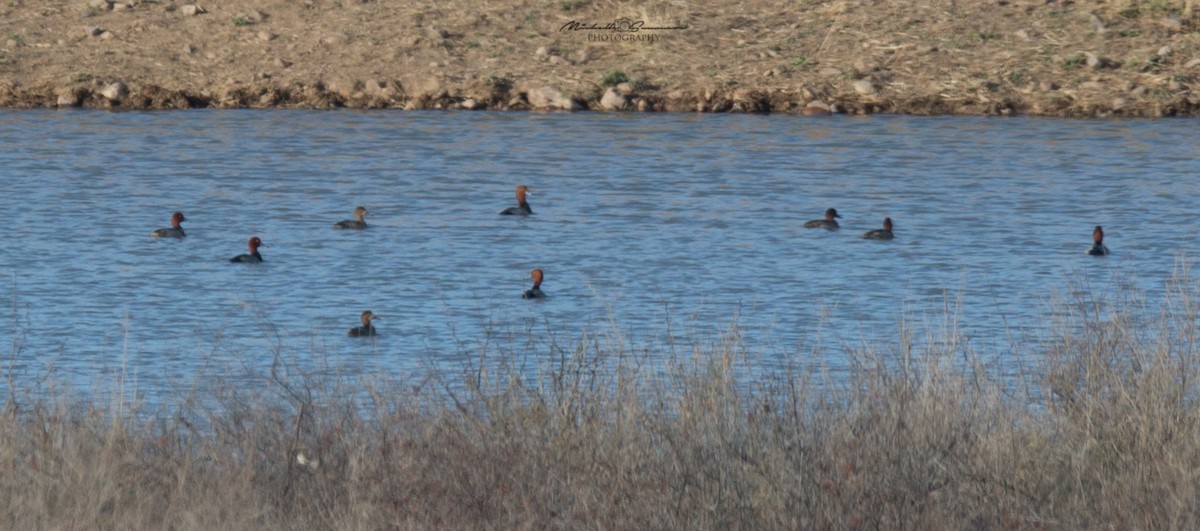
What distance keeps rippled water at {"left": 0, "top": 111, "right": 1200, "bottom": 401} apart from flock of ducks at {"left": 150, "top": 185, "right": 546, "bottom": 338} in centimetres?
17

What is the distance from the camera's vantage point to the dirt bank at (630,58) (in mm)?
28172

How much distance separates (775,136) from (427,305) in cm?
1203

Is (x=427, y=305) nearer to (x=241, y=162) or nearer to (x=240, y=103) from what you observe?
(x=241, y=162)

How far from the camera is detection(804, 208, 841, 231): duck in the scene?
20469 millimetres

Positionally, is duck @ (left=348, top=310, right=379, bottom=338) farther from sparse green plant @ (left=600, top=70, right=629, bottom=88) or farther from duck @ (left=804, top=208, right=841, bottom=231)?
sparse green plant @ (left=600, top=70, right=629, bottom=88)

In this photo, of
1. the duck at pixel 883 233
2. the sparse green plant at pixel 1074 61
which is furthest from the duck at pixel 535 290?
the sparse green plant at pixel 1074 61

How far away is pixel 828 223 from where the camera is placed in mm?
20469

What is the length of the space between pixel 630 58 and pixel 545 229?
920 cm

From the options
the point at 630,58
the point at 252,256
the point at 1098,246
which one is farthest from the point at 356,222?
the point at 630,58

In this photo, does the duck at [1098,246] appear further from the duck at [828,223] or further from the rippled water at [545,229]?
the duck at [828,223]

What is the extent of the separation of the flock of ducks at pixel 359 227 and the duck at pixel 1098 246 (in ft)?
18.3

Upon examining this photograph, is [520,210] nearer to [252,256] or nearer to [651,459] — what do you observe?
[252,256]

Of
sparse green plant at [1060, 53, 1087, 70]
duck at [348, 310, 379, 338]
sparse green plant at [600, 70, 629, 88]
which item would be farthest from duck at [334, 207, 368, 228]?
sparse green plant at [1060, 53, 1087, 70]

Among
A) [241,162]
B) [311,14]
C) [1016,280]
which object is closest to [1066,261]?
[1016,280]
